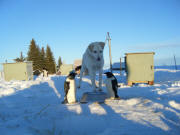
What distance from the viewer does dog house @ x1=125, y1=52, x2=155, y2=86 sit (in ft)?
27.0

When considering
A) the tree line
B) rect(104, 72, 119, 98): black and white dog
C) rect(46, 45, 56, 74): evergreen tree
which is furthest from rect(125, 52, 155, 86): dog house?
rect(46, 45, 56, 74): evergreen tree

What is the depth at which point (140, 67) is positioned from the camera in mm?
8367

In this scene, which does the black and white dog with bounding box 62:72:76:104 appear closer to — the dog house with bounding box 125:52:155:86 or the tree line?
the dog house with bounding box 125:52:155:86

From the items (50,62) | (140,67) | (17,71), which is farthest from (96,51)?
(50,62)

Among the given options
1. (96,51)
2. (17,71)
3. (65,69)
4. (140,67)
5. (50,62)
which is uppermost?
(50,62)

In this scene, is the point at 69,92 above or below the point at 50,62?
below

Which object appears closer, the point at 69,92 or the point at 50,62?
the point at 69,92

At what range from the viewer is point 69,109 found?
3.26 m

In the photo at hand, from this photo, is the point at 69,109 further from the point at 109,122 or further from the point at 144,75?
the point at 144,75

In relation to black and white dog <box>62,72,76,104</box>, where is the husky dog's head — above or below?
above

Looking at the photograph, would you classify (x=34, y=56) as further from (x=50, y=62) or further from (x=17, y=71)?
(x=17, y=71)

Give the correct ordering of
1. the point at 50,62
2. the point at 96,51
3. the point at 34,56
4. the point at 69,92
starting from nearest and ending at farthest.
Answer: the point at 96,51
the point at 69,92
the point at 34,56
the point at 50,62

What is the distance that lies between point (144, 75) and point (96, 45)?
518 centimetres

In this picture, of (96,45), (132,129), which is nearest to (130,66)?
(96,45)
